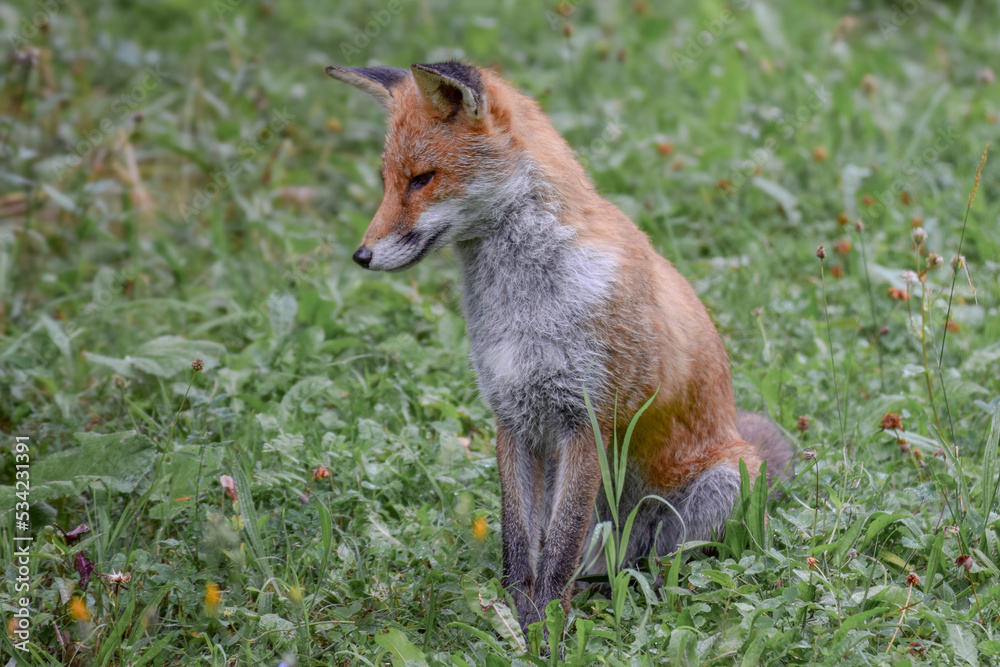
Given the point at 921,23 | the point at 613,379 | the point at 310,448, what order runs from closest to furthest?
the point at 613,379
the point at 310,448
the point at 921,23

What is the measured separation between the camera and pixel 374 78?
462cm

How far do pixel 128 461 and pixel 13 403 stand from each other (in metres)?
1.45

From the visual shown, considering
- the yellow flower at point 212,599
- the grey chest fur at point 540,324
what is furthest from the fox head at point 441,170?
the yellow flower at point 212,599

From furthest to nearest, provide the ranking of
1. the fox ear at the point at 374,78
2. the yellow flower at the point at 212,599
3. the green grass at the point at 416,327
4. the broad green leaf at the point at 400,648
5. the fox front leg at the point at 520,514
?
the fox ear at the point at 374,78 < the fox front leg at the point at 520,514 < the green grass at the point at 416,327 < the yellow flower at the point at 212,599 < the broad green leaf at the point at 400,648

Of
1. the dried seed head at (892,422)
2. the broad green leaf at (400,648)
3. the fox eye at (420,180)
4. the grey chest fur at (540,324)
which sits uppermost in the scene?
the fox eye at (420,180)

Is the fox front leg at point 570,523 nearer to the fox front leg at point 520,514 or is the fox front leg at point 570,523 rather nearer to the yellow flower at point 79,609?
the fox front leg at point 520,514

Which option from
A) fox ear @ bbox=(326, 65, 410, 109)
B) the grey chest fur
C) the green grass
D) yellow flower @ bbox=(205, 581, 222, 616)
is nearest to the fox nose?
the grey chest fur

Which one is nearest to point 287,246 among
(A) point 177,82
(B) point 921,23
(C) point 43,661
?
(A) point 177,82

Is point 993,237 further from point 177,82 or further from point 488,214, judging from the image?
point 177,82

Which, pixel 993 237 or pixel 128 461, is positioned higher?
pixel 993 237

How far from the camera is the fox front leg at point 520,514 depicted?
422 cm

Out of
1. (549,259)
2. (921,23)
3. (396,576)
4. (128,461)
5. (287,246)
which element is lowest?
(396,576)

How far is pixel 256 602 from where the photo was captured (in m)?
4.15

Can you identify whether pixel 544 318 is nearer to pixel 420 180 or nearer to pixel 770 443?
pixel 420 180
